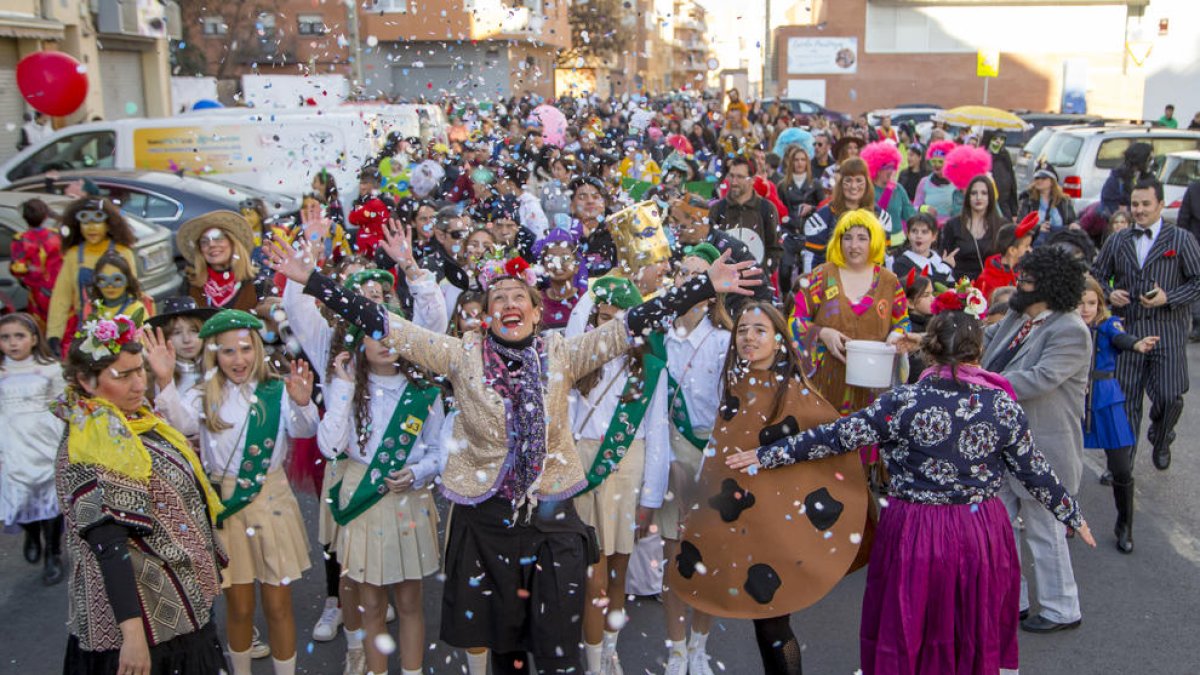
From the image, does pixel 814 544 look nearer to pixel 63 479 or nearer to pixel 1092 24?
pixel 63 479

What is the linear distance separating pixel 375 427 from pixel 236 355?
63cm

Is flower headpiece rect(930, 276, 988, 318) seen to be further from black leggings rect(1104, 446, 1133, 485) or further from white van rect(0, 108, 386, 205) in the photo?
white van rect(0, 108, 386, 205)

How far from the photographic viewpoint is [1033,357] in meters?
4.76

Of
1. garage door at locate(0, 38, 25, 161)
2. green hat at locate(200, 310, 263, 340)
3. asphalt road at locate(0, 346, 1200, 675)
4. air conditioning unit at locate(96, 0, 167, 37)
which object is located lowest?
asphalt road at locate(0, 346, 1200, 675)

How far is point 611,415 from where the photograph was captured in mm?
4398

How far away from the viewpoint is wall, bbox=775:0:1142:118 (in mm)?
43188

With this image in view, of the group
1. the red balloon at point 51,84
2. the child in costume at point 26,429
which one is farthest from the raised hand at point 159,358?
the red balloon at point 51,84

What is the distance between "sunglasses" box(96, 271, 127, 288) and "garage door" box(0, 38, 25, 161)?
41.6 feet

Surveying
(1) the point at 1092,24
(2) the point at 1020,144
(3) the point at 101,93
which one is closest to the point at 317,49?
(3) the point at 101,93

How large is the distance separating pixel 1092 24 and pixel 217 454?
152 feet

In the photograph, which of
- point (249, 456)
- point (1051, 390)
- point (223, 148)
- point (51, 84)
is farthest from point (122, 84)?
point (1051, 390)

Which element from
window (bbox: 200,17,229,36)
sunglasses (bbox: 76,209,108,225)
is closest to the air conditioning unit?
window (bbox: 200,17,229,36)

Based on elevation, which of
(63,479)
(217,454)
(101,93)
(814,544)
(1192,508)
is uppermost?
(101,93)

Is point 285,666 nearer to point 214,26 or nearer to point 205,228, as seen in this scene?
point 205,228
